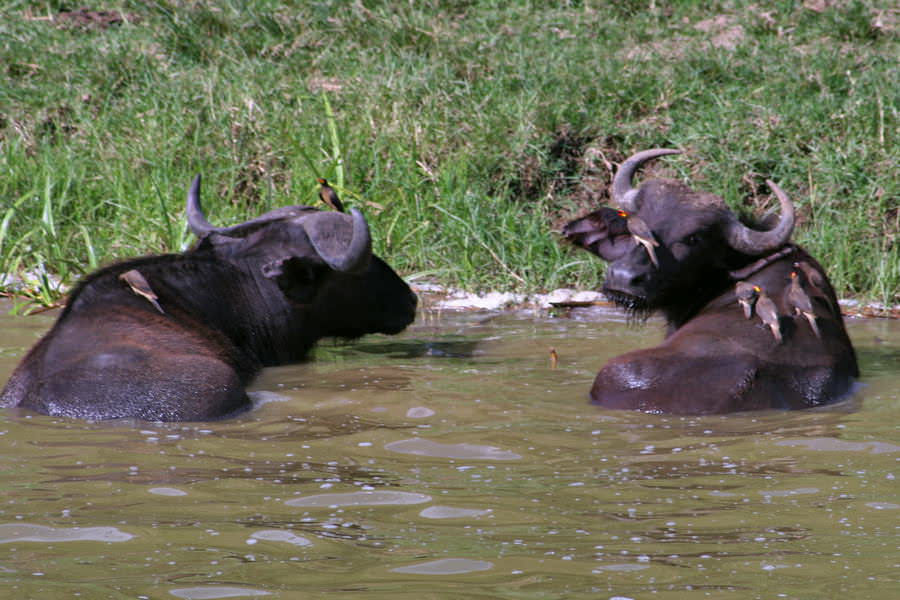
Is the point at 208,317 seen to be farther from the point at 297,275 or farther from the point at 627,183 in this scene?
the point at 627,183

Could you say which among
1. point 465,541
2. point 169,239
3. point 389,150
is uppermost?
point 389,150

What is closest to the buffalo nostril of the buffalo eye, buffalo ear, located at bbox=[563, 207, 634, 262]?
buffalo ear, located at bbox=[563, 207, 634, 262]

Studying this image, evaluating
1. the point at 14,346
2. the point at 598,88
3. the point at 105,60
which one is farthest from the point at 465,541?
the point at 105,60

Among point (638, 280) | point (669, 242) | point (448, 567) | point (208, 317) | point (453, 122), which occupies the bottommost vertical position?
point (448, 567)

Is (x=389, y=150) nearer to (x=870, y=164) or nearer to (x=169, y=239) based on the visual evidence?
(x=169, y=239)

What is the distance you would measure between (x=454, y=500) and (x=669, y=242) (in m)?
2.38

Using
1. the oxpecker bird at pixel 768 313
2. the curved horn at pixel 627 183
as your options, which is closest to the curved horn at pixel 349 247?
the curved horn at pixel 627 183

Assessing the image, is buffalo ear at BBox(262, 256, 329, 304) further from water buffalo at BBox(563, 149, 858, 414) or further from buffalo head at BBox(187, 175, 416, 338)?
water buffalo at BBox(563, 149, 858, 414)

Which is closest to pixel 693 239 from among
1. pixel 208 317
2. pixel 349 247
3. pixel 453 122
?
pixel 349 247

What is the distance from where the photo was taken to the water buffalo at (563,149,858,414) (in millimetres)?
5309

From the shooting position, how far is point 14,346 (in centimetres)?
720

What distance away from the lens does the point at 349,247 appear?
6379 millimetres

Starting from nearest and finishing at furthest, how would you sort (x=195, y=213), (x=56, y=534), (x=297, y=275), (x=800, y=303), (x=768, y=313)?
(x=56, y=534)
(x=768, y=313)
(x=800, y=303)
(x=297, y=275)
(x=195, y=213)

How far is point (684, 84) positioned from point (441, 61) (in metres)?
2.17
